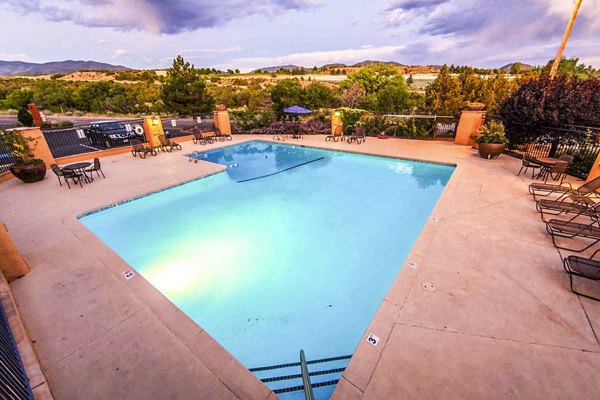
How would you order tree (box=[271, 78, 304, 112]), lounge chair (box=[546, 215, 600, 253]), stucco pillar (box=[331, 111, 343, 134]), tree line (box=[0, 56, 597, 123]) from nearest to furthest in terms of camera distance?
lounge chair (box=[546, 215, 600, 253]), stucco pillar (box=[331, 111, 343, 134]), tree line (box=[0, 56, 597, 123]), tree (box=[271, 78, 304, 112])

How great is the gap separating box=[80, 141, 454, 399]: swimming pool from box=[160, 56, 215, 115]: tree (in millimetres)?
14861

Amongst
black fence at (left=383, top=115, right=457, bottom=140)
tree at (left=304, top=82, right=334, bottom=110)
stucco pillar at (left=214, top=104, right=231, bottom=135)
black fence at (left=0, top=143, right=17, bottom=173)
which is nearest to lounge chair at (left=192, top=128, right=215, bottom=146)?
stucco pillar at (left=214, top=104, right=231, bottom=135)

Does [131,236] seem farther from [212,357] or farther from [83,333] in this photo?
[212,357]

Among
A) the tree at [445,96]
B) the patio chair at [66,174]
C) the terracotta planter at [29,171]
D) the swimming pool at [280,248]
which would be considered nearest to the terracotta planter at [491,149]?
the swimming pool at [280,248]

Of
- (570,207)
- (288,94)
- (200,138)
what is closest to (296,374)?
(570,207)

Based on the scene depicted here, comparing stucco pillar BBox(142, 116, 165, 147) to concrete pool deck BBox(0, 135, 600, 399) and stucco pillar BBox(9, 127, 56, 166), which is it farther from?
concrete pool deck BBox(0, 135, 600, 399)

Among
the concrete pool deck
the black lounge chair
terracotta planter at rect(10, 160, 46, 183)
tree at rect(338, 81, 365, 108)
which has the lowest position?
the concrete pool deck

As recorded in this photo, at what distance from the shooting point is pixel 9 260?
3.44 m

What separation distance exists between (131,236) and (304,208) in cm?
406

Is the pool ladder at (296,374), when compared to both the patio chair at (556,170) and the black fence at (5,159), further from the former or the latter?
the black fence at (5,159)

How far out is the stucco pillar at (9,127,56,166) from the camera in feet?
25.6

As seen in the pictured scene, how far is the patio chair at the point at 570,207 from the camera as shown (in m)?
4.38

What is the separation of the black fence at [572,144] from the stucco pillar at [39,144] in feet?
50.1

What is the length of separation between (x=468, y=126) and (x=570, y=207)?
22.8 feet
